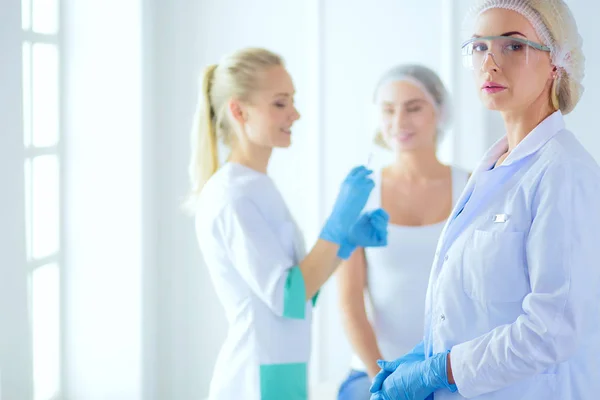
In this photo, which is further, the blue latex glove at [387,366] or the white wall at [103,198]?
the white wall at [103,198]

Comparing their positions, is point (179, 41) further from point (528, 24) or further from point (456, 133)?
point (528, 24)

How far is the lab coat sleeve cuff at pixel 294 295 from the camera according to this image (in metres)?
1.94

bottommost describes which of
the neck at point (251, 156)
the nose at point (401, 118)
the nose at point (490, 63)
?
the neck at point (251, 156)

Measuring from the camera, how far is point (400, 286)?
2170mm

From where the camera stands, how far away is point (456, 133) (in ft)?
10.5

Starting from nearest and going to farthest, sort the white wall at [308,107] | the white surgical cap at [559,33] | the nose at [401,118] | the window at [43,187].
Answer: the white surgical cap at [559,33]
the nose at [401,118]
the window at [43,187]
the white wall at [308,107]

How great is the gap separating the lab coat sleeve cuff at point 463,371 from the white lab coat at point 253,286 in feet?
2.01

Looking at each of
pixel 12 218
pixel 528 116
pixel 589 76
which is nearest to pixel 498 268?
pixel 528 116

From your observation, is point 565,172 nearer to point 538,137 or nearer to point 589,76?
point 538,137

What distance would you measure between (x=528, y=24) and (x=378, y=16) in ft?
6.14

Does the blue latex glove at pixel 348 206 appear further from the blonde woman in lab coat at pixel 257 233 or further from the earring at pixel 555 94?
the earring at pixel 555 94

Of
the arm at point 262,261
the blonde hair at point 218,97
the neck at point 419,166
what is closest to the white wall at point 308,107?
the neck at point 419,166

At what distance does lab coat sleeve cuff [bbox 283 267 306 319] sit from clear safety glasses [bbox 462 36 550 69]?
0.74 meters

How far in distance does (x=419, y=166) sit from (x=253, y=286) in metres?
0.67
